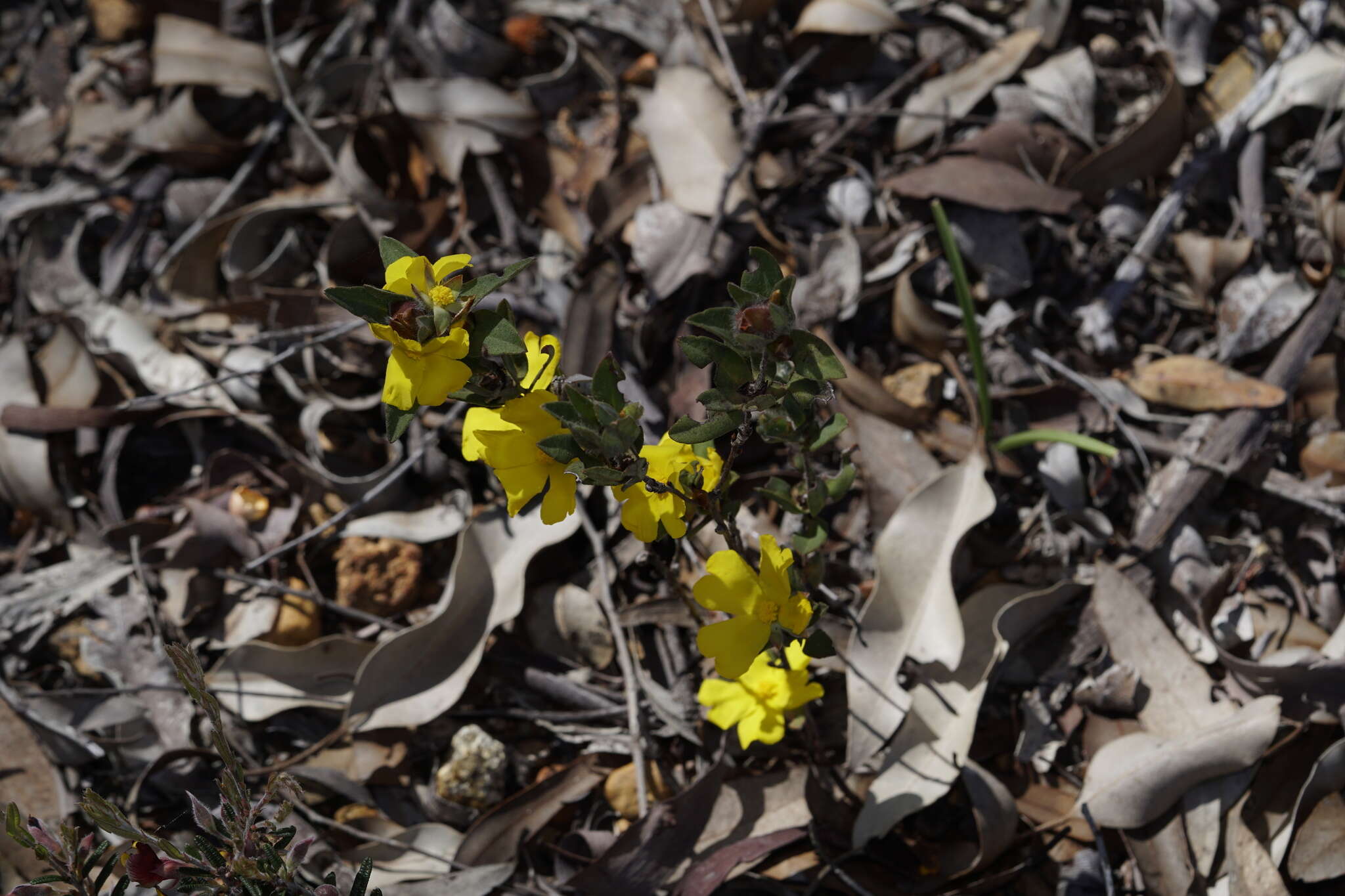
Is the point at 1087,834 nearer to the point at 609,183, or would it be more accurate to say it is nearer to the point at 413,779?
the point at 413,779

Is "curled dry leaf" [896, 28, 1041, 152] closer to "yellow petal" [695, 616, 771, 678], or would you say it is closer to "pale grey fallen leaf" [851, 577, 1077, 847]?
"pale grey fallen leaf" [851, 577, 1077, 847]

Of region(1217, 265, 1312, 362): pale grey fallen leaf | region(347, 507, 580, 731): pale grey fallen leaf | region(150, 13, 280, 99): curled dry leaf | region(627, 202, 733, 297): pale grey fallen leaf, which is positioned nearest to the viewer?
region(347, 507, 580, 731): pale grey fallen leaf

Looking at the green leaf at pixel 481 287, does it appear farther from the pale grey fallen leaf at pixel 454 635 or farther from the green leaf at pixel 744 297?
the pale grey fallen leaf at pixel 454 635

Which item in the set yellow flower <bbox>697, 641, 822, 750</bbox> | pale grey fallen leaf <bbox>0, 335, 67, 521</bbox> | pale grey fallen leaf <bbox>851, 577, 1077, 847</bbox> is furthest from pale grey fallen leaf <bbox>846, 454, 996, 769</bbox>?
pale grey fallen leaf <bbox>0, 335, 67, 521</bbox>

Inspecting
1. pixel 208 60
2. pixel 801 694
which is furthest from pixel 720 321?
pixel 208 60

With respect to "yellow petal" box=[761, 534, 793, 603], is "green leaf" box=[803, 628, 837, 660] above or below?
below

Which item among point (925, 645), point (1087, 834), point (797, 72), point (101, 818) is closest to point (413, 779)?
point (101, 818)

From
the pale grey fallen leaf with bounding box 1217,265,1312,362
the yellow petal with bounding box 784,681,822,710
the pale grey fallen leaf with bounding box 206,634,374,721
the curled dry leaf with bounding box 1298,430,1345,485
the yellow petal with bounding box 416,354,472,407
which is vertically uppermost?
the yellow petal with bounding box 416,354,472,407
